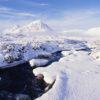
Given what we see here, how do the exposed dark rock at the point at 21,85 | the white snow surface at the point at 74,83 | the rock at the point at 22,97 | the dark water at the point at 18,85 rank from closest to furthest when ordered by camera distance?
1. the white snow surface at the point at 74,83
2. the rock at the point at 22,97
3. the exposed dark rock at the point at 21,85
4. the dark water at the point at 18,85

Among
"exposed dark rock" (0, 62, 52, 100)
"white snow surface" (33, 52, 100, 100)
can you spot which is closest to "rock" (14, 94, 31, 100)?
"exposed dark rock" (0, 62, 52, 100)

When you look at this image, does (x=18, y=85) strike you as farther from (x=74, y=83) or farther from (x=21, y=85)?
(x=74, y=83)

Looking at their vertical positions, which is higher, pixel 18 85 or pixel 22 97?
pixel 22 97

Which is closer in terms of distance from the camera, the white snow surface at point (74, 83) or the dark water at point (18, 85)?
the white snow surface at point (74, 83)

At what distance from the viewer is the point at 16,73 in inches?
979

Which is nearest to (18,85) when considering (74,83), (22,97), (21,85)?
(21,85)

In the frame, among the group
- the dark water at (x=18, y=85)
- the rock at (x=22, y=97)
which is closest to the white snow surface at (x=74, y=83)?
the dark water at (x=18, y=85)

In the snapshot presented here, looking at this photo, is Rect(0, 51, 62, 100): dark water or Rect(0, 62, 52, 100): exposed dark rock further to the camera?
Rect(0, 51, 62, 100): dark water

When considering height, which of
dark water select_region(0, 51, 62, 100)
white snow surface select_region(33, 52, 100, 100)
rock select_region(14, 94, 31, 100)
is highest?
white snow surface select_region(33, 52, 100, 100)

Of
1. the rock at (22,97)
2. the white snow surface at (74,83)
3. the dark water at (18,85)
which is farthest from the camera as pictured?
the dark water at (18,85)

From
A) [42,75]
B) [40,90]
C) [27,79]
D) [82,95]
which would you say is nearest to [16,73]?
[27,79]

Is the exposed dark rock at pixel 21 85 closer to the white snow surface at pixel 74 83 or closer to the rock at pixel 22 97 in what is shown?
the rock at pixel 22 97

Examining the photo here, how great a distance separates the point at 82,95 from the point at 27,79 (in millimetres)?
8100

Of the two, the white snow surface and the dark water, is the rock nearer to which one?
the dark water
